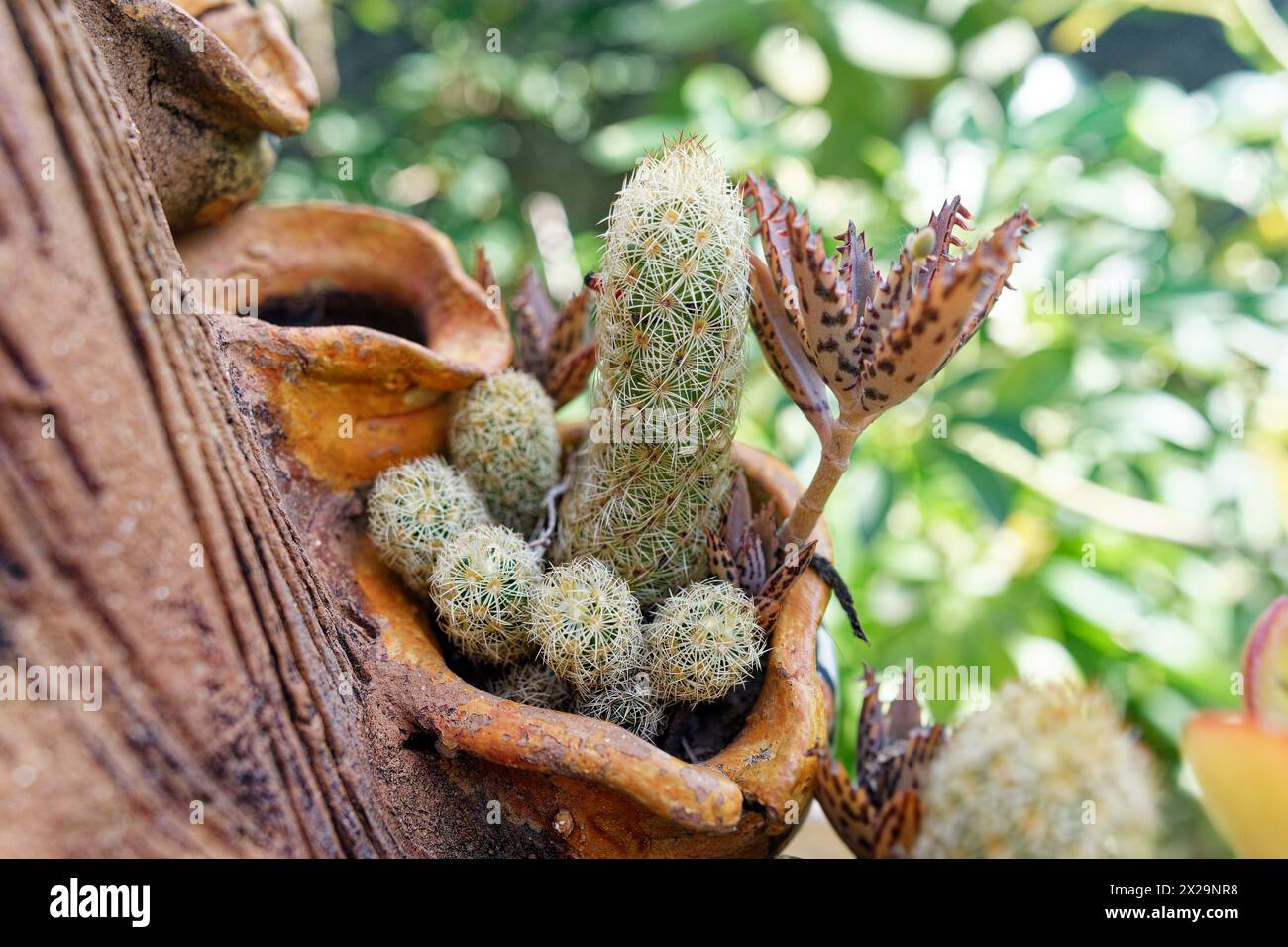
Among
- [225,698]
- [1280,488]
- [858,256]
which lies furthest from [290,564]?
[1280,488]

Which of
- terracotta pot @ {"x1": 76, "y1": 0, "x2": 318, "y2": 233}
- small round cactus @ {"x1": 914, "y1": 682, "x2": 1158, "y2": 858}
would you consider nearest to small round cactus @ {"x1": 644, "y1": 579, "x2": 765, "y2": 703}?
small round cactus @ {"x1": 914, "y1": 682, "x2": 1158, "y2": 858}

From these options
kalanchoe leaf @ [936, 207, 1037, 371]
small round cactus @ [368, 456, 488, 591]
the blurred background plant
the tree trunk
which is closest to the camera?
the tree trunk

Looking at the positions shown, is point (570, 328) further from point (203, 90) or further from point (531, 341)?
point (203, 90)

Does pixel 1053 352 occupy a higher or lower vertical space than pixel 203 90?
lower

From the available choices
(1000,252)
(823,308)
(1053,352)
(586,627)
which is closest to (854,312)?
(823,308)

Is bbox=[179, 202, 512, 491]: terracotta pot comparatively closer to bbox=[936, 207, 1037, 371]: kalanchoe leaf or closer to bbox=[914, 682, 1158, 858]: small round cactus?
bbox=[936, 207, 1037, 371]: kalanchoe leaf

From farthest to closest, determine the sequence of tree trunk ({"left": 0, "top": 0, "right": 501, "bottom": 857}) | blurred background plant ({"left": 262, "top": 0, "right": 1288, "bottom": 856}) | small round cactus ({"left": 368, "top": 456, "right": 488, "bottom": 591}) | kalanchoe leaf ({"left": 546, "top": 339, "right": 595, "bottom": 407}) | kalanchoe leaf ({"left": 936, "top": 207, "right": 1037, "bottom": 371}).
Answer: blurred background plant ({"left": 262, "top": 0, "right": 1288, "bottom": 856}), kalanchoe leaf ({"left": 546, "top": 339, "right": 595, "bottom": 407}), small round cactus ({"left": 368, "top": 456, "right": 488, "bottom": 591}), kalanchoe leaf ({"left": 936, "top": 207, "right": 1037, "bottom": 371}), tree trunk ({"left": 0, "top": 0, "right": 501, "bottom": 857})

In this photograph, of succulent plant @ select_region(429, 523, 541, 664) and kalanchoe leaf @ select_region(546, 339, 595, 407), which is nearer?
succulent plant @ select_region(429, 523, 541, 664)
